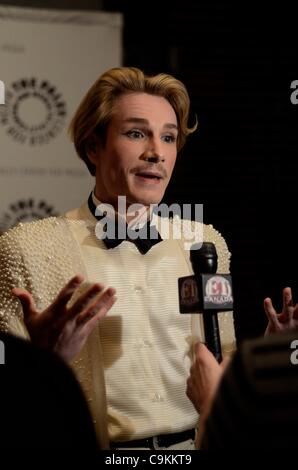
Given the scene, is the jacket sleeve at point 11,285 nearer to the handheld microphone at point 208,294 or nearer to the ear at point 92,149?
the ear at point 92,149

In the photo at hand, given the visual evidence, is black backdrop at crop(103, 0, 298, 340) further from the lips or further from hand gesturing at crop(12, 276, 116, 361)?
hand gesturing at crop(12, 276, 116, 361)

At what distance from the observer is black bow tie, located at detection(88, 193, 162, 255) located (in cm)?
188

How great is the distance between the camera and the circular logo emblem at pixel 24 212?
3.09 meters

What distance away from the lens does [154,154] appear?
1.89 metres

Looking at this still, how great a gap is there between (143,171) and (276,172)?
69.5 inches

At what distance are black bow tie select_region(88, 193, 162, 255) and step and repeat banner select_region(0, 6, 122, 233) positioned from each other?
1.19m

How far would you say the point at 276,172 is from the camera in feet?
11.6

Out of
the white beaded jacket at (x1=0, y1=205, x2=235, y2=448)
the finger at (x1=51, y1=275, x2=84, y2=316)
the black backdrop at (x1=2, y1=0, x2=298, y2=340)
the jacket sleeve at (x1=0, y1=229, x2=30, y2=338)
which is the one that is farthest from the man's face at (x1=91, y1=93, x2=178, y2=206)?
the black backdrop at (x1=2, y1=0, x2=298, y2=340)

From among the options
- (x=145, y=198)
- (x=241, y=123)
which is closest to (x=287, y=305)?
(x=145, y=198)

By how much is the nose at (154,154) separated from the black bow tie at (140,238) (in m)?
0.18

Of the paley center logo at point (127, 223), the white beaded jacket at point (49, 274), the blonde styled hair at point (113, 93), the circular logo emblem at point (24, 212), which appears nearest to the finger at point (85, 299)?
the white beaded jacket at point (49, 274)

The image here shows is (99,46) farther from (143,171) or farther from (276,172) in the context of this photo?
(143,171)

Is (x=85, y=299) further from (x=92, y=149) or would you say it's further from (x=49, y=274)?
(x=92, y=149)
